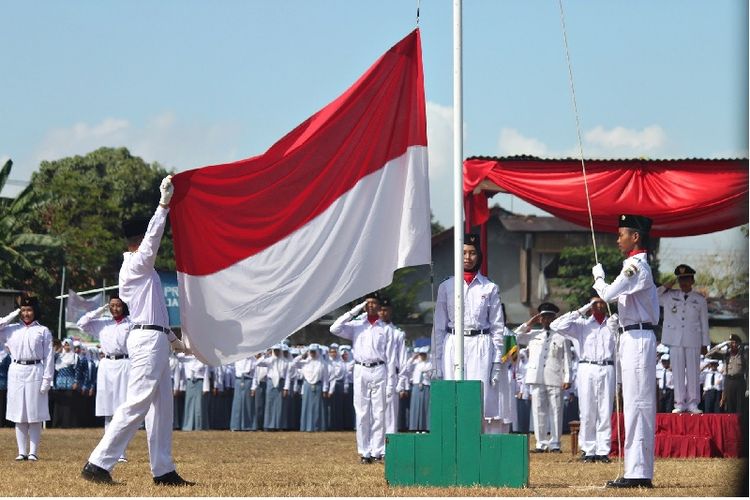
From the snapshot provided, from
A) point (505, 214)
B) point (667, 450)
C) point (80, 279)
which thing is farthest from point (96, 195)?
point (667, 450)

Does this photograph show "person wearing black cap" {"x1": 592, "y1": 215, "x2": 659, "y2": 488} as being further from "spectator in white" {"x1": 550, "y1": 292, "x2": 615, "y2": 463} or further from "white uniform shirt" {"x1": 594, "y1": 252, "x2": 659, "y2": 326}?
"spectator in white" {"x1": 550, "y1": 292, "x2": 615, "y2": 463}

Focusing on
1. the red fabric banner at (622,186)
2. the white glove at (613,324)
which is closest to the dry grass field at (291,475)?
the white glove at (613,324)

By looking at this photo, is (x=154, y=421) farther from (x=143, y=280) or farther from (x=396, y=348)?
(x=396, y=348)

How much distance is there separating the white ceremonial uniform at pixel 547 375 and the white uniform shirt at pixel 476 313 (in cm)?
820

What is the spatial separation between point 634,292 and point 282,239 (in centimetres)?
302

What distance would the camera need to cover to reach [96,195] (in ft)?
183

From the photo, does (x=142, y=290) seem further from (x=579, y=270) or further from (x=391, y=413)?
(x=579, y=270)

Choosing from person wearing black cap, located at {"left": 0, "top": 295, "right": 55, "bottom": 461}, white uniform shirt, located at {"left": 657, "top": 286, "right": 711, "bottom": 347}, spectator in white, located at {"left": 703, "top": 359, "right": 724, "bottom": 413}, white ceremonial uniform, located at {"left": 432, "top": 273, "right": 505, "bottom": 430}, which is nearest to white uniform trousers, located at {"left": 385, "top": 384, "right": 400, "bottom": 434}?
white uniform shirt, located at {"left": 657, "top": 286, "right": 711, "bottom": 347}

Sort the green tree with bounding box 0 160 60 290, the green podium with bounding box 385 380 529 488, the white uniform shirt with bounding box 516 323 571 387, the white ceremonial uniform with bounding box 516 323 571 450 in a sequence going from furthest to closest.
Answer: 1. the green tree with bounding box 0 160 60 290
2. the white uniform shirt with bounding box 516 323 571 387
3. the white ceremonial uniform with bounding box 516 323 571 450
4. the green podium with bounding box 385 380 529 488

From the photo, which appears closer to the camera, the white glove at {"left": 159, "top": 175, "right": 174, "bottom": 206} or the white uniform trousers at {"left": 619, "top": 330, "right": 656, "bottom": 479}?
the white glove at {"left": 159, "top": 175, "right": 174, "bottom": 206}

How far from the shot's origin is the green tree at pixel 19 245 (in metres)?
45.0

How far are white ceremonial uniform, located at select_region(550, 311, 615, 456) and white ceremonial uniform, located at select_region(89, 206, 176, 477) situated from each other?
782 cm

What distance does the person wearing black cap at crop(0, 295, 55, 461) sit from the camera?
18.8 metres

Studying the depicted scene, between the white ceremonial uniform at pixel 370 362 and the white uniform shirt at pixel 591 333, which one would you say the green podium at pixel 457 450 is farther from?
the white uniform shirt at pixel 591 333
